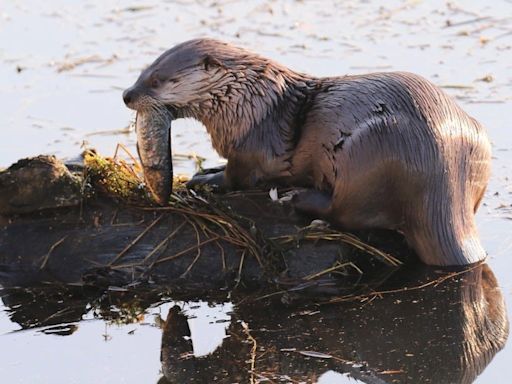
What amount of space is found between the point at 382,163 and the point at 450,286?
54cm

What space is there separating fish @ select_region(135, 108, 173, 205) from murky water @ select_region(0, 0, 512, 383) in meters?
0.46

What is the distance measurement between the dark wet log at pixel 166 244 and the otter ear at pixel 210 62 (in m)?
0.53

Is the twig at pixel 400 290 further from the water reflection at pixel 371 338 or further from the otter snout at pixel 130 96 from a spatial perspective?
the otter snout at pixel 130 96

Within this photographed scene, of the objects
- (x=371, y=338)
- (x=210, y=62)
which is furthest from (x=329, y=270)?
(x=210, y=62)

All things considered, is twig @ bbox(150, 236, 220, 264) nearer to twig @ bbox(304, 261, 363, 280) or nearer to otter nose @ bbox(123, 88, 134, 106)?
twig @ bbox(304, 261, 363, 280)

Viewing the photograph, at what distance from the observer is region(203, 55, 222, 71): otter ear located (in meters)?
5.52

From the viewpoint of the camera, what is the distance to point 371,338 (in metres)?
4.97

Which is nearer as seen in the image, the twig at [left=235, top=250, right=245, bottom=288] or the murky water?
the murky water

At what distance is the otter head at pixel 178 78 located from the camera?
A: 5.52m

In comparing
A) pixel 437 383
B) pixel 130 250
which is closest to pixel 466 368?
pixel 437 383

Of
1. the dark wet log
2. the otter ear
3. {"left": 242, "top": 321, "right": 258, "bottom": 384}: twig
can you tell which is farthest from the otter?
{"left": 242, "top": 321, "right": 258, "bottom": 384}: twig

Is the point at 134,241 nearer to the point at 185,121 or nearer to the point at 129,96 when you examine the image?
the point at 129,96

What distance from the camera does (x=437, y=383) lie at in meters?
4.61

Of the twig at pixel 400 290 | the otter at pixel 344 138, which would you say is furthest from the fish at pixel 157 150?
the twig at pixel 400 290
